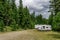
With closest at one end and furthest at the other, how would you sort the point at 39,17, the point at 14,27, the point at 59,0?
the point at 59,0
the point at 14,27
the point at 39,17

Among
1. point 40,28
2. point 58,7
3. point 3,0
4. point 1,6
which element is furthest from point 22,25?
point 58,7

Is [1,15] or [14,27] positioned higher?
[1,15]

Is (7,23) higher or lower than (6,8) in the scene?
lower

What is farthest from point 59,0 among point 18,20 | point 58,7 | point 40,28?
point 18,20

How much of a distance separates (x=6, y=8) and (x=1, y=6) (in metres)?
3.90

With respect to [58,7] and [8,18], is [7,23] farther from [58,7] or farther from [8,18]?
[58,7]

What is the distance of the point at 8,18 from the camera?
236ft

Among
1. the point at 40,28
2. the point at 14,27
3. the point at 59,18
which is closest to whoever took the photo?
the point at 59,18

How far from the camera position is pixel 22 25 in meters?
95.0

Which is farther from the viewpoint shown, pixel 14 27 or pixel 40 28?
pixel 40 28

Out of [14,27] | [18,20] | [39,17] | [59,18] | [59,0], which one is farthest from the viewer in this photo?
[39,17]

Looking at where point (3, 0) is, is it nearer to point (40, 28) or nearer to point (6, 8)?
point (6, 8)

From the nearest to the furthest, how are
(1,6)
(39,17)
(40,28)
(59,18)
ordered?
1. (59,18)
2. (1,6)
3. (40,28)
4. (39,17)

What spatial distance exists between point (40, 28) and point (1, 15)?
18218 mm
